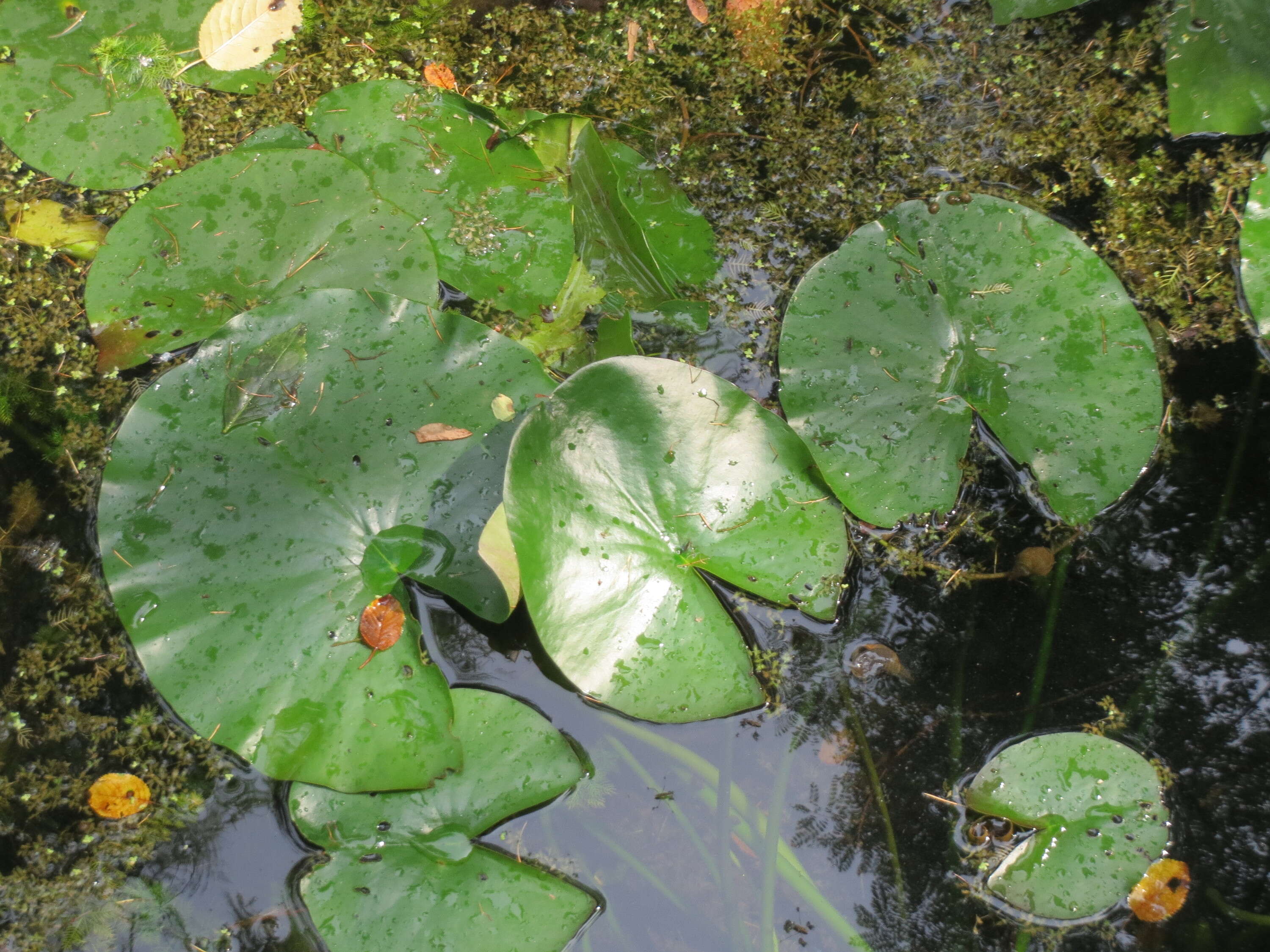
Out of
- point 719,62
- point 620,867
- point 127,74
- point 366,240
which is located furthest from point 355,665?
point 719,62

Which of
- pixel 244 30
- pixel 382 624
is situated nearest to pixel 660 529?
pixel 382 624

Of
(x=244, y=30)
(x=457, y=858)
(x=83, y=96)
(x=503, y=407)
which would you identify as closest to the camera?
(x=457, y=858)

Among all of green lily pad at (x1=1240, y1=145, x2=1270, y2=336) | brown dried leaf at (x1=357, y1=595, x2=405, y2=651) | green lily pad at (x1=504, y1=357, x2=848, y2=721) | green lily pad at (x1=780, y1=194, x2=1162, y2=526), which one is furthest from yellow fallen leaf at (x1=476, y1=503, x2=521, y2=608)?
green lily pad at (x1=1240, y1=145, x2=1270, y2=336)

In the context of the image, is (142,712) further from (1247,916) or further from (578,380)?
(1247,916)

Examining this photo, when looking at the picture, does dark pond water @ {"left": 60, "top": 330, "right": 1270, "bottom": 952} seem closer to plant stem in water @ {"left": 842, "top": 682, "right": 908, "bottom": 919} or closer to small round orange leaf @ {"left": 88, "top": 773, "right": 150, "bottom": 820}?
plant stem in water @ {"left": 842, "top": 682, "right": 908, "bottom": 919}

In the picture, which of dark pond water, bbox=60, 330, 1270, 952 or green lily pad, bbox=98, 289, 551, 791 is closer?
green lily pad, bbox=98, 289, 551, 791

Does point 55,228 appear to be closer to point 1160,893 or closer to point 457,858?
point 457,858

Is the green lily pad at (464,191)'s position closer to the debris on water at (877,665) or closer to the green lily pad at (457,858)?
the green lily pad at (457,858)
